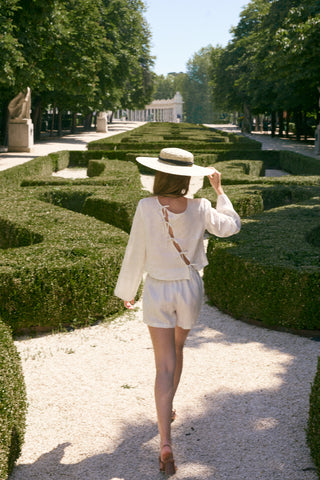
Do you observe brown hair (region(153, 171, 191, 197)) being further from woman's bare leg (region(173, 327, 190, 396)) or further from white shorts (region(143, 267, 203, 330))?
woman's bare leg (region(173, 327, 190, 396))

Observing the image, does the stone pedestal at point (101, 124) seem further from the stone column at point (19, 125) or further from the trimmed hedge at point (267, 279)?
the trimmed hedge at point (267, 279)

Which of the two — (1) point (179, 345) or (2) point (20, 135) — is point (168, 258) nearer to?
(1) point (179, 345)

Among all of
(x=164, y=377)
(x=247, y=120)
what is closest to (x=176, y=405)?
(x=164, y=377)

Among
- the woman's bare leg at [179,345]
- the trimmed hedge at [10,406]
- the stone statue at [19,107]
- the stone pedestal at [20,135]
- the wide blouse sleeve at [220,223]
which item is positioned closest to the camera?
the trimmed hedge at [10,406]

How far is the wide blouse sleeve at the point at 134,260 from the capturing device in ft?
11.0

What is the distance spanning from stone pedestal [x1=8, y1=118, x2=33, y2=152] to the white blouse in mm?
24873

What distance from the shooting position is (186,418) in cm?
412

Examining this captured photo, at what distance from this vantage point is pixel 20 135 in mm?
27078

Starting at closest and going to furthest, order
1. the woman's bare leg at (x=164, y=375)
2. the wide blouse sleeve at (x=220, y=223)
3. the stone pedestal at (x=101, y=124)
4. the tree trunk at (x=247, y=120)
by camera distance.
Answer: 1. the woman's bare leg at (x=164, y=375)
2. the wide blouse sleeve at (x=220, y=223)
3. the stone pedestal at (x=101, y=124)
4. the tree trunk at (x=247, y=120)

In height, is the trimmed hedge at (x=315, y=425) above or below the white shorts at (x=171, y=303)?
below

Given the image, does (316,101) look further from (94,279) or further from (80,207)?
(94,279)

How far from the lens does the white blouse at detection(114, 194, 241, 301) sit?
331cm

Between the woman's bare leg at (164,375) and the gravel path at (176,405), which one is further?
the gravel path at (176,405)

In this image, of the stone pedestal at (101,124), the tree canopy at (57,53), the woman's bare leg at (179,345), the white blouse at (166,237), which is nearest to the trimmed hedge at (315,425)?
the woman's bare leg at (179,345)
